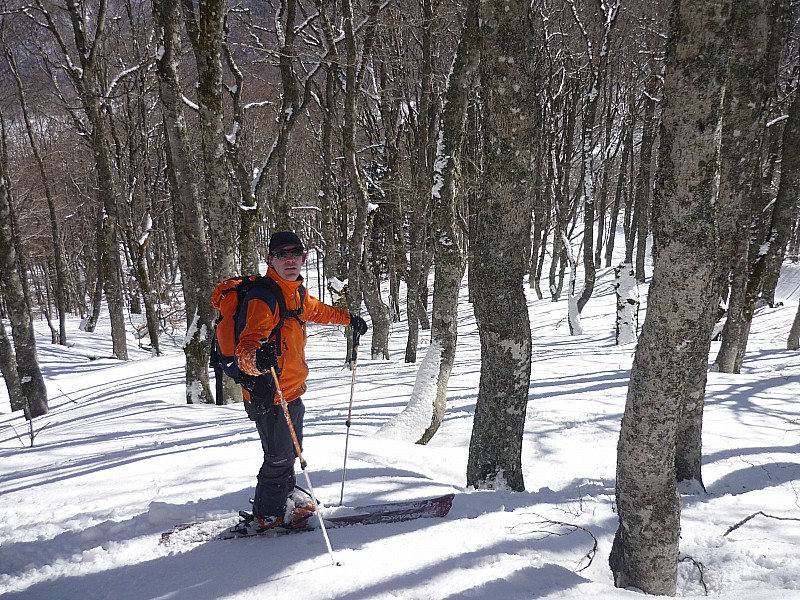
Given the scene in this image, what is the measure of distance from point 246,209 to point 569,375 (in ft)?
21.2

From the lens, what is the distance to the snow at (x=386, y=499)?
2742 millimetres

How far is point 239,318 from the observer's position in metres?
3.14

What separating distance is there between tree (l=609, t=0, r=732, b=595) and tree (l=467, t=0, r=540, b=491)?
3.59ft

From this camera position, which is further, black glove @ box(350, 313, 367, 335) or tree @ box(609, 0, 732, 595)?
black glove @ box(350, 313, 367, 335)

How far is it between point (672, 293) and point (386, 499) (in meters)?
2.49

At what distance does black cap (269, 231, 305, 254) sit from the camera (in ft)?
11.0

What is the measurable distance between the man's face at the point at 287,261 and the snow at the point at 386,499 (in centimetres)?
173

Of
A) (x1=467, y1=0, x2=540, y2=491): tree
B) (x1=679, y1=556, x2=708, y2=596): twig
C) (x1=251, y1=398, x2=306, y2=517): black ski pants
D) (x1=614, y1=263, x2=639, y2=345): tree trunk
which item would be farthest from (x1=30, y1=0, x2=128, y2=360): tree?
(x1=614, y1=263, x2=639, y2=345): tree trunk

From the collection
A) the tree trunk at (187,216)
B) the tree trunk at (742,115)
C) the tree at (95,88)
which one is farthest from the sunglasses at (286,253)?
the tree at (95,88)

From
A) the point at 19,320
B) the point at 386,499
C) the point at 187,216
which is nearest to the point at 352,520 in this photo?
the point at 386,499

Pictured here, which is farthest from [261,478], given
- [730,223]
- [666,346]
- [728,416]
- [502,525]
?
[728,416]

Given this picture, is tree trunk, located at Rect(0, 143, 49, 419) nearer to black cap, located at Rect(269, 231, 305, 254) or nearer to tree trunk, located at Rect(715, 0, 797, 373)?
black cap, located at Rect(269, 231, 305, 254)

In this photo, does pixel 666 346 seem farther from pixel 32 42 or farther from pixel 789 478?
pixel 32 42

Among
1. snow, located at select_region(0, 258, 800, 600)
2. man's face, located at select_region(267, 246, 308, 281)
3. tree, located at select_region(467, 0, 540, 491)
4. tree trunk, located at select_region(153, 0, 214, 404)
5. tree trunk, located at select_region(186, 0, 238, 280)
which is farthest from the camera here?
tree trunk, located at select_region(153, 0, 214, 404)
